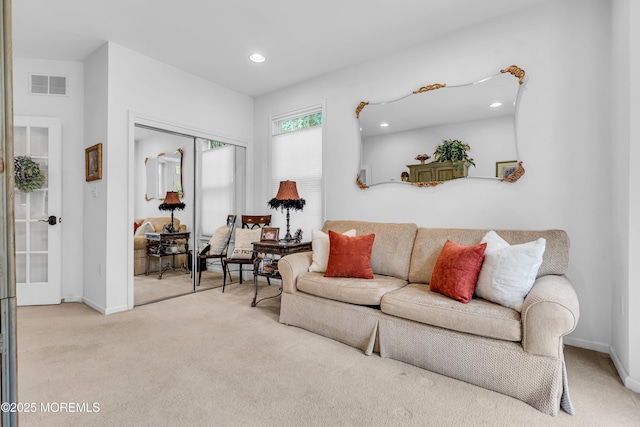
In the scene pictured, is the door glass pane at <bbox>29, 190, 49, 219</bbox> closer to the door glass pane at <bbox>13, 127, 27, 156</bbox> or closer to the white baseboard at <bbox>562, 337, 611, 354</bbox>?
the door glass pane at <bbox>13, 127, 27, 156</bbox>

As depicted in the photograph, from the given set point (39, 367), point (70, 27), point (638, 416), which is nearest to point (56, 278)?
point (39, 367)

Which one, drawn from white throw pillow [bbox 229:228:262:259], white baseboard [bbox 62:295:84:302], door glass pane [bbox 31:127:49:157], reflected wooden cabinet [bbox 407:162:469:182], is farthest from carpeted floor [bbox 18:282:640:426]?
door glass pane [bbox 31:127:49:157]

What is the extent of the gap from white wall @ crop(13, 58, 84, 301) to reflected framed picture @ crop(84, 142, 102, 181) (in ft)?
0.62

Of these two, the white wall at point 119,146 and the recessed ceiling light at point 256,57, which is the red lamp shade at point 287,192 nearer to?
the recessed ceiling light at point 256,57

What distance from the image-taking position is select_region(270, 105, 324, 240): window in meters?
4.06

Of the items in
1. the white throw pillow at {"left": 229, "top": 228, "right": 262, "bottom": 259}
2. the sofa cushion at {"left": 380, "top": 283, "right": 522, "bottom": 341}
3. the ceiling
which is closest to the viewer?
the sofa cushion at {"left": 380, "top": 283, "right": 522, "bottom": 341}

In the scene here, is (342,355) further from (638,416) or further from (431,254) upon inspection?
(638,416)

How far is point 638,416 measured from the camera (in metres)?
1.62

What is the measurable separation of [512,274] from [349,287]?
111 cm

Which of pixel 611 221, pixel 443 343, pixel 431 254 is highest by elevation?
pixel 611 221

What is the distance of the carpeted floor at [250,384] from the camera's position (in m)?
1.61

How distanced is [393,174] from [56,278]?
12.8 ft

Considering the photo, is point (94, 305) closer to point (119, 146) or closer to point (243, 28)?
point (119, 146)

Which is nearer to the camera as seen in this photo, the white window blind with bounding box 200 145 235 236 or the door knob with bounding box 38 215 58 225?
the door knob with bounding box 38 215 58 225
